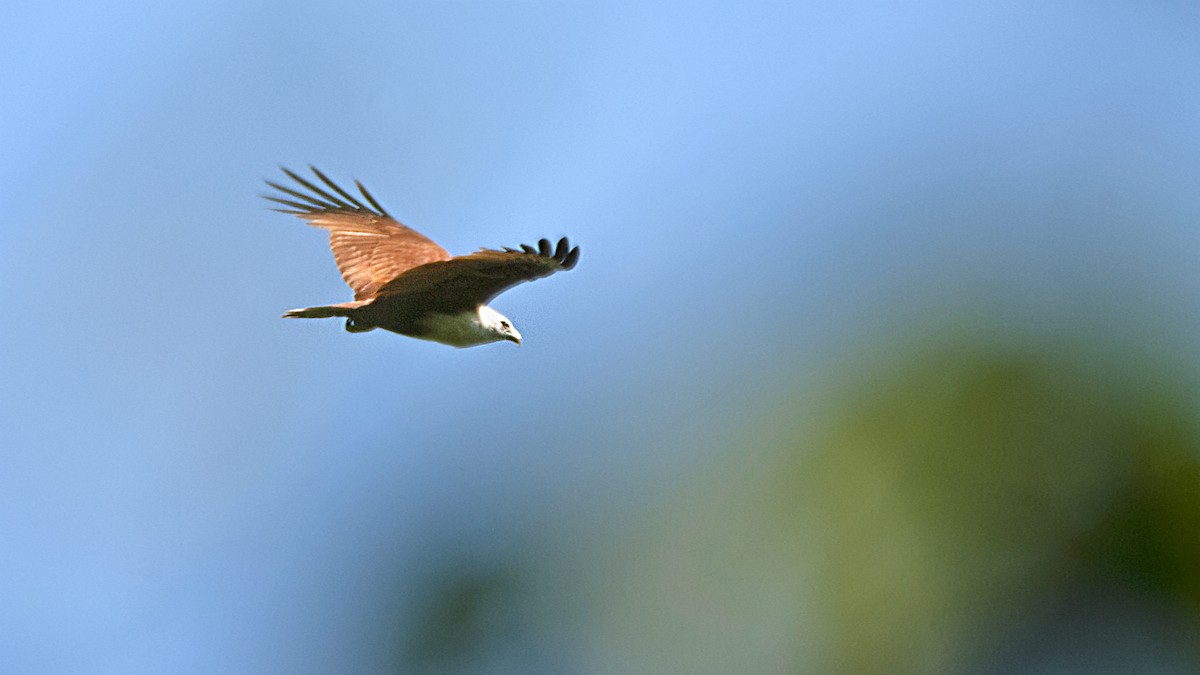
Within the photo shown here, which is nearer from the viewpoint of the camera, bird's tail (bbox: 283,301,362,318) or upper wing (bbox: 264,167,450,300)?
bird's tail (bbox: 283,301,362,318)

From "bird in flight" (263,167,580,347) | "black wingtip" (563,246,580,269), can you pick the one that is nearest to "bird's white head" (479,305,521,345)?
"bird in flight" (263,167,580,347)

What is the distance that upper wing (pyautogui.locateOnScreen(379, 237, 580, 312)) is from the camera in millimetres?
7285

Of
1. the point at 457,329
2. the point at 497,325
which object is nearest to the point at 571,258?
the point at 457,329

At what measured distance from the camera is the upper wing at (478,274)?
23.9 ft

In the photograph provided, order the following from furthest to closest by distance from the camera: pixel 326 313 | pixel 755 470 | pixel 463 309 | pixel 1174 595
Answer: pixel 463 309 < pixel 326 313 < pixel 755 470 < pixel 1174 595

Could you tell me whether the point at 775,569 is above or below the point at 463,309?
below

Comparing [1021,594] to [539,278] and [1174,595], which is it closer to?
[1174,595]

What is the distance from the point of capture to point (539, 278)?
7680mm

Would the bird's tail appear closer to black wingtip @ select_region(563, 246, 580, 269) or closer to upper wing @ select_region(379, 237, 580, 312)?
upper wing @ select_region(379, 237, 580, 312)

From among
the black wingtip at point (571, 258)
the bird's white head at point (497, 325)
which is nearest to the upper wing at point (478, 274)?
the black wingtip at point (571, 258)

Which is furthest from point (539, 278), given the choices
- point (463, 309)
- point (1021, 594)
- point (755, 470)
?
point (1021, 594)

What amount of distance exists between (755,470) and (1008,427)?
85 cm

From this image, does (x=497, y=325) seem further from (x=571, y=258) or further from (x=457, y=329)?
(x=571, y=258)

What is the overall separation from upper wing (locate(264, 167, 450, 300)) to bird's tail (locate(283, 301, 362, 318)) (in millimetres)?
1574
